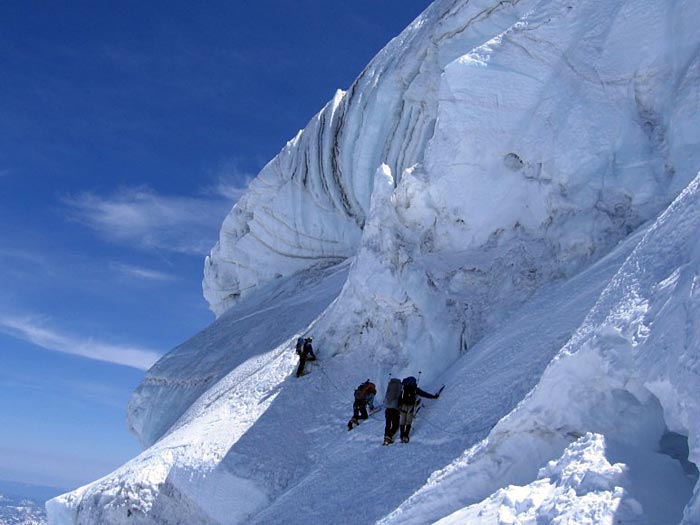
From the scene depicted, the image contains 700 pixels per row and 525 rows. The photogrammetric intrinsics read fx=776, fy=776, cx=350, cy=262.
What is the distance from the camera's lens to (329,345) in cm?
1246

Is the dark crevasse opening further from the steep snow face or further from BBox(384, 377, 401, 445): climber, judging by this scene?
BBox(384, 377, 401, 445): climber

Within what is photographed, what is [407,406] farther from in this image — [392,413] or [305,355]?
[305,355]

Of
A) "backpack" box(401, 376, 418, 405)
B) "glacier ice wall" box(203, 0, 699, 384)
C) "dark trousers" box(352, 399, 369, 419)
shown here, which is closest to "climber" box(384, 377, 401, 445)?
"backpack" box(401, 376, 418, 405)

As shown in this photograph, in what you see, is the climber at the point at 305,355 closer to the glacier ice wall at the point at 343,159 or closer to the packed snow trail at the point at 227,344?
the packed snow trail at the point at 227,344

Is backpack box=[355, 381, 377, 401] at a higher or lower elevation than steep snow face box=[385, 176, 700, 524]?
higher

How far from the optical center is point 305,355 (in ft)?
40.3

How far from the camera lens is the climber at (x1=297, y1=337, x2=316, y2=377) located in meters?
12.2

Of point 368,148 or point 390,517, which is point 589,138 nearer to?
point 390,517

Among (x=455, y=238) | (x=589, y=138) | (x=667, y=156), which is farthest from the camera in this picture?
(x=455, y=238)

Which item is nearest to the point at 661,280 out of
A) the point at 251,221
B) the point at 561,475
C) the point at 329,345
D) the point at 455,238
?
the point at 561,475

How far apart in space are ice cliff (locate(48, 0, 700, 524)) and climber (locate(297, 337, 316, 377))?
16cm

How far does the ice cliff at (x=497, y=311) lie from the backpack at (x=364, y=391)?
423 mm

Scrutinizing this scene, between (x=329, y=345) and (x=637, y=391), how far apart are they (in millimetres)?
8134

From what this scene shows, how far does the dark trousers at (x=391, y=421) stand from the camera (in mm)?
8953
